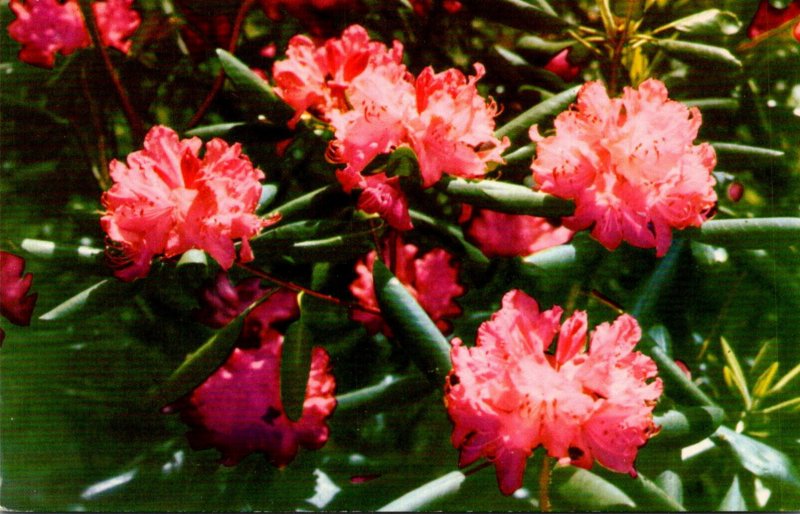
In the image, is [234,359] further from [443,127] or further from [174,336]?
[443,127]

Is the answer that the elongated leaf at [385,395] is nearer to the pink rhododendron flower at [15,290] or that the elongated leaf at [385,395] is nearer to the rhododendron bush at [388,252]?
the rhododendron bush at [388,252]

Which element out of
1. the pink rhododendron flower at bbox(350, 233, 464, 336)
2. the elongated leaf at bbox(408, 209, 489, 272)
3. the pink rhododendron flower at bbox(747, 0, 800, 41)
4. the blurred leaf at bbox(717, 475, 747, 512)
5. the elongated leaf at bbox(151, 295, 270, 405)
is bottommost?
the blurred leaf at bbox(717, 475, 747, 512)

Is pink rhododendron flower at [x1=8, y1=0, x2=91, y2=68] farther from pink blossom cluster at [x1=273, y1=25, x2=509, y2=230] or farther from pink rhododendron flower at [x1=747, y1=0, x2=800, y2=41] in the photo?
pink rhododendron flower at [x1=747, y1=0, x2=800, y2=41]

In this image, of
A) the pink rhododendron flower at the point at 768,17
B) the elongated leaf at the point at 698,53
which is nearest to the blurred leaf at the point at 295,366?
the elongated leaf at the point at 698,53

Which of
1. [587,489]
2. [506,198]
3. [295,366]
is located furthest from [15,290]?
[587,489]

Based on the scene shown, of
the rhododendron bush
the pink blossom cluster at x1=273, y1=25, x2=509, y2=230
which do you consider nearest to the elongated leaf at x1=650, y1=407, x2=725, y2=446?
the rhododendron bush

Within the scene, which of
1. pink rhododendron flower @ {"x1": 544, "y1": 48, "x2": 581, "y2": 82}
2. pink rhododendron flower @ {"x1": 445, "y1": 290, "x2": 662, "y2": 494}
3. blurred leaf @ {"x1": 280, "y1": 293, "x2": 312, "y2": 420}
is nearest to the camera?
pink rhododendron flower @ {"x1": 445, "y1": 290, "x2": 662, "y2": 494}

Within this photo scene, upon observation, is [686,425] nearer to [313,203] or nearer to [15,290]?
[313,203]
